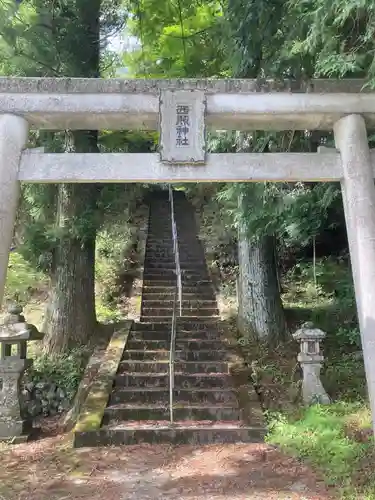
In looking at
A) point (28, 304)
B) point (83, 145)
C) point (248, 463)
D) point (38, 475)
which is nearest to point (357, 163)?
point (248, 463)

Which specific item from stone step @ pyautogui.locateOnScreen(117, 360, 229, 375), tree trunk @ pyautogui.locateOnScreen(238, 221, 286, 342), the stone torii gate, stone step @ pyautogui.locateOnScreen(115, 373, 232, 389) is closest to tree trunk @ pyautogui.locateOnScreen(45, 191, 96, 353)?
stone step @ pyautogui.locateOnScreen(117, 360, 229, 375)

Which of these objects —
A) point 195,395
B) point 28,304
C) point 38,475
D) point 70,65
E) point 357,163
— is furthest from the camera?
point 28,304

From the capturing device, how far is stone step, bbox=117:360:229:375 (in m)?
7.78

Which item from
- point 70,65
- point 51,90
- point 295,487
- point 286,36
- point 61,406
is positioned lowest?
point 295,487

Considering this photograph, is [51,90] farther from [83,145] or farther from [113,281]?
[113,281]

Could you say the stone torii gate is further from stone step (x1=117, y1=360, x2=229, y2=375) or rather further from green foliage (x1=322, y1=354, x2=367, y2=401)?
stone step (x1=117, y1=360, x2=229, y2=375)

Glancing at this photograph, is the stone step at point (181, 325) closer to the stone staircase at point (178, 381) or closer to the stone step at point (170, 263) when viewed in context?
the stone staircase at point (178, 381)

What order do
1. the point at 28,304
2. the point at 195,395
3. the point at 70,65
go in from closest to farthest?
the point at 195,395 → the point at 70,65 → the point at 28,304

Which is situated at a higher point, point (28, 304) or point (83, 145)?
point (83, 145)

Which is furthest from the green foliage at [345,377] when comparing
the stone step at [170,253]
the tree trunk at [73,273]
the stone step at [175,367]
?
the stone step at [170,253]

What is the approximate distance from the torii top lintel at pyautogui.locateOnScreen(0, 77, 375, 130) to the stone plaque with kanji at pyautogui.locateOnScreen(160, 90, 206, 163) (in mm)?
54

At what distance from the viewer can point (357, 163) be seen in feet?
14.9

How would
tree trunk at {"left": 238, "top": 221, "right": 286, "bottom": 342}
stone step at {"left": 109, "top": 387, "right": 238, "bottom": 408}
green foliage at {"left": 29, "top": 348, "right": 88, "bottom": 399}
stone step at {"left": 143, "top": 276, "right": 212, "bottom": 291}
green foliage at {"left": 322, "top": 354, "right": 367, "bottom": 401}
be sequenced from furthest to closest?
stone step at {"left": 143, "top": 276, "right": 212, "bottom": 291} < tree trunk at {"left": 238, "top": 221, "right": 286, "bottom": 342} < green foliage at {"left": 29, "top": 348, "right": 88, "bottom": 399} < stone step at {"left": 109, "top": 387, "right": 238, "bottom": 408} < green foliage at {"left": 322, "top": 354, "right": 367, "bottom": 401}

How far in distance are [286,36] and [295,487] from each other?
15.5 feet
